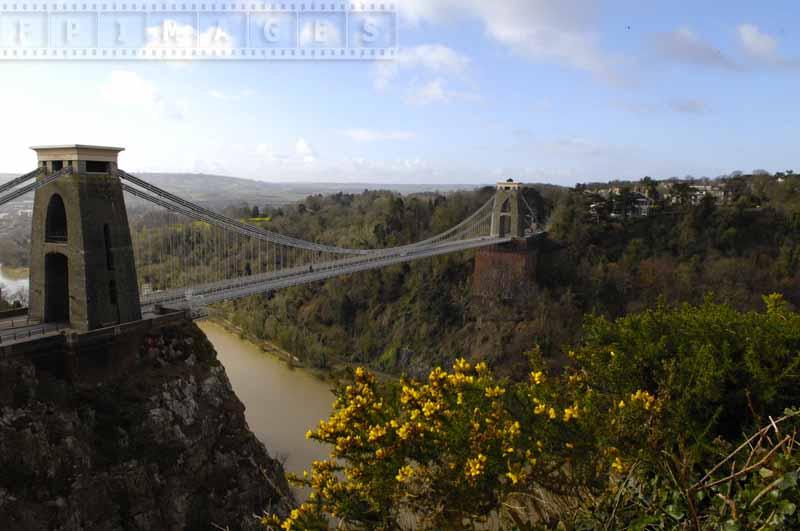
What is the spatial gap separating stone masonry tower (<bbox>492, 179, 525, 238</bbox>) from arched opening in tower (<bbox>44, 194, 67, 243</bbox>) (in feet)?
50.2

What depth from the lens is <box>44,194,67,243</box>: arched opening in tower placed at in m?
8.90

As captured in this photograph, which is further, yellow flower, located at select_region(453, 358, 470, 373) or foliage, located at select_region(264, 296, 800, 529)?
yellow flower, located at select_region(453, 358, 470, 373)

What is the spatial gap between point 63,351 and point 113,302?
1100 mm

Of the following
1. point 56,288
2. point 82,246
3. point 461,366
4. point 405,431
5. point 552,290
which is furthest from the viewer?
point 552,290

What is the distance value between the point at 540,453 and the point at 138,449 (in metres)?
7.20

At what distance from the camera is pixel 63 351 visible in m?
8.34

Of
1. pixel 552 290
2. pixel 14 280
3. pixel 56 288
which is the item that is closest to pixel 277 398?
pixel 56 288

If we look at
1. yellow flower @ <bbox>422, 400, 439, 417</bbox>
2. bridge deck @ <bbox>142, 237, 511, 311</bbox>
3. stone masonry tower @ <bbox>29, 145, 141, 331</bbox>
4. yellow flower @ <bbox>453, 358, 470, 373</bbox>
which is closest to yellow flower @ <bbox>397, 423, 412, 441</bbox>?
yellow flower @ <bbox>422, 400, 439, 417</bbox>

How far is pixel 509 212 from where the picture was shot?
2208 centimetres

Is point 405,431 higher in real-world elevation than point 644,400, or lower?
lower

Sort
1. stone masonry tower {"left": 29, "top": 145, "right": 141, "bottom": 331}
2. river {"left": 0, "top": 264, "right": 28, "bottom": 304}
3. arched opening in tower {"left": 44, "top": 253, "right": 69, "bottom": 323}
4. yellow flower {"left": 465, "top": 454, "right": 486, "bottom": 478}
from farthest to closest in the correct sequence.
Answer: river {"left": 0, "top": 264, "right": 28, "bottom": 304}
arched opening in tower {"left": 44, "top": 253, "right": 69, "bottom": 323}
stone masonry tower {"left": 29, "top": 145, "right": 141, "bottom": 331}
yellow flower {"left": 465, "top": 454, "right": 486, "bottom": 478}

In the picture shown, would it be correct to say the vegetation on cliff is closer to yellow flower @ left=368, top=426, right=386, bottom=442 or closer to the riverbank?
the riverbank

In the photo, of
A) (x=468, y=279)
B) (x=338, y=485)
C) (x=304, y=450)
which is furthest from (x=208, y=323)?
(x=338, y=485)

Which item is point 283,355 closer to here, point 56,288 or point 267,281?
point 267,281
